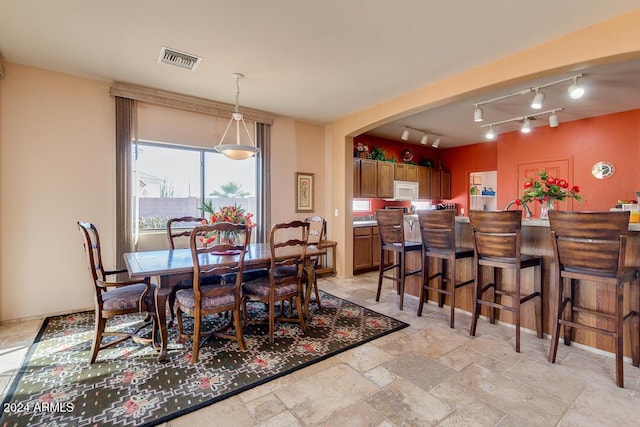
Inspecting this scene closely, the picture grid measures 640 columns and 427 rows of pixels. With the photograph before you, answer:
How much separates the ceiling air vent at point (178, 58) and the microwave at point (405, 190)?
4486mm

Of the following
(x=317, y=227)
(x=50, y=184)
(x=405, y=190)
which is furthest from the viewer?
(x=405, y=190)

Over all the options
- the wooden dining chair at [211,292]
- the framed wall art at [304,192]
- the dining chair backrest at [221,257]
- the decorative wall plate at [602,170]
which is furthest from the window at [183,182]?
the decorative wall plate at [602,170]

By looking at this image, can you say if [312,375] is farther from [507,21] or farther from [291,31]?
[507,21]

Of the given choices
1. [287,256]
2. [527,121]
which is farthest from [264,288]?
[527,121]

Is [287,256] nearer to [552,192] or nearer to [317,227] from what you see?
[317,227]

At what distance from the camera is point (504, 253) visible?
2.62 metres

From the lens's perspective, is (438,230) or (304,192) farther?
(304,192)

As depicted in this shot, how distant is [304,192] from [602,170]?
A: 194 inches

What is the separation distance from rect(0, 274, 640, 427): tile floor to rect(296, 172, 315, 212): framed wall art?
114 inches

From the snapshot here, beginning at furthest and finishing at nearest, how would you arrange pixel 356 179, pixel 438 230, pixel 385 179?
pixel 385 179, pixel 356 179, pixel 438 230

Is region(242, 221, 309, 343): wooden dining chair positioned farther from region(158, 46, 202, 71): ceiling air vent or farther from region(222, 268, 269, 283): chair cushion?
region(158, 46, 202, 71): ceiling air vent

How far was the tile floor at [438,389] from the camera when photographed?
1.71 metres

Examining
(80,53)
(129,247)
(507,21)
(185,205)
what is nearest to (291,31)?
(507,21)

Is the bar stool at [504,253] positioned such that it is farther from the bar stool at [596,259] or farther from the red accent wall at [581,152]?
the red accent wall at [581,152]
